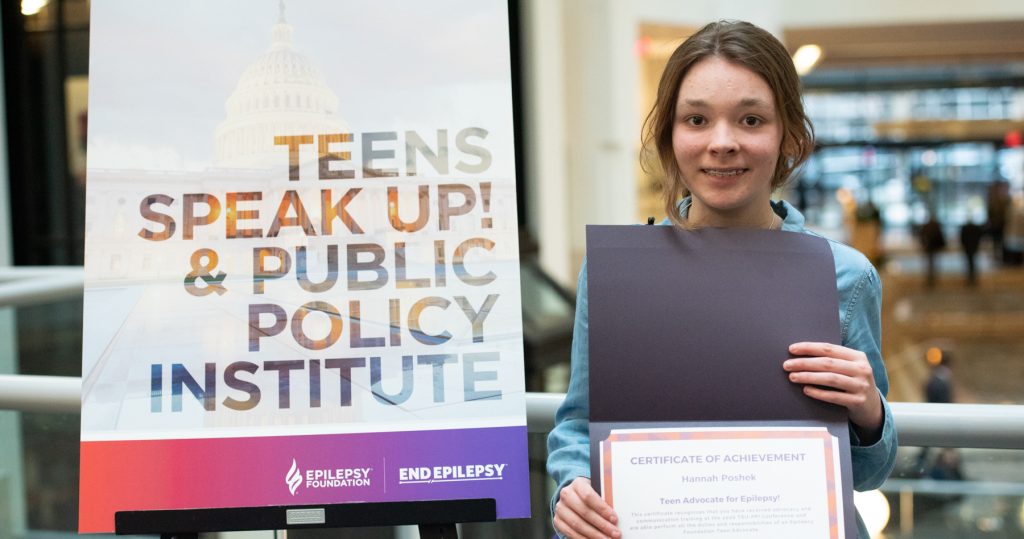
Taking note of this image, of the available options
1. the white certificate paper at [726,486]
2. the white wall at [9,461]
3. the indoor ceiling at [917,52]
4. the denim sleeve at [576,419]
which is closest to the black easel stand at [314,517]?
the denim sleeve at [576,419]

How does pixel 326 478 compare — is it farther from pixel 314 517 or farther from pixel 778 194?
pixel 778 194

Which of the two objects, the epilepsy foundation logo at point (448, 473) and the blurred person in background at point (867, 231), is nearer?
the epilepsy foundation logo at point (448, 473)

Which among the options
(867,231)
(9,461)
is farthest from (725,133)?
(867,231)

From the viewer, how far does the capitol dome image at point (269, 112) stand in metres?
1.62

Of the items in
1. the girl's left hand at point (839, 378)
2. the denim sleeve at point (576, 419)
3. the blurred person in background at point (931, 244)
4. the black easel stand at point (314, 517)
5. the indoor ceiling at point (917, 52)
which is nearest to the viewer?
the girl's left hand at point (839, 378)

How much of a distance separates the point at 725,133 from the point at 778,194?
25.8 feet

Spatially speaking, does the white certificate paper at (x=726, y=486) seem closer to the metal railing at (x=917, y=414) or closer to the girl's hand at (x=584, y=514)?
the girl's hand at (x=584, y=514)

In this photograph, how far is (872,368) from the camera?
1.38 meters

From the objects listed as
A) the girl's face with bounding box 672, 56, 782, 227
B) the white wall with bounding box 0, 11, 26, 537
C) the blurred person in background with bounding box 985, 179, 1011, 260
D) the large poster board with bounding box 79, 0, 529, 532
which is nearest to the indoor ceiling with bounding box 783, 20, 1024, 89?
the blurred person in background with bounding box 985, 179, 1011, 260

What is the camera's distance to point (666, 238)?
4.62 feet

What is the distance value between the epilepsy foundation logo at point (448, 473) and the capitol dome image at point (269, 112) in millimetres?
530

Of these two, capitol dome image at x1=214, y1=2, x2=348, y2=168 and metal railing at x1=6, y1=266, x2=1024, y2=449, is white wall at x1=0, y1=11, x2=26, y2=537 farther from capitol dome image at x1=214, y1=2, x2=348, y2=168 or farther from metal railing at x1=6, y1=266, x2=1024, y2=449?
capitol dome image at x1=214, y1=2, x2=348, y2=168

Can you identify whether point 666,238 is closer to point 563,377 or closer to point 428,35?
point 428,35

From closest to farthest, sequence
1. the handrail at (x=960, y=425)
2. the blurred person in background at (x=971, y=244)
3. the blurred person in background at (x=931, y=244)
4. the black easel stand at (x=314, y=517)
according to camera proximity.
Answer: the black easel stand at (x=314, y=517) < the handrail at (x=960, y=425) < the blurred person in background at (x=971, y=244) < the blurred person in background at (x=931, y=244)
